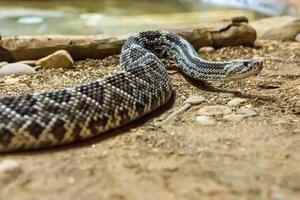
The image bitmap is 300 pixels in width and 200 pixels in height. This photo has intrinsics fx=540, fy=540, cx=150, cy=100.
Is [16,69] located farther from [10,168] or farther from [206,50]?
[10,168]

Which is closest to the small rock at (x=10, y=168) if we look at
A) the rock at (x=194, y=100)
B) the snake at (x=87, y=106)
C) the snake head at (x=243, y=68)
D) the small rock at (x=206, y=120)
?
the snake at (x=87, y=106)

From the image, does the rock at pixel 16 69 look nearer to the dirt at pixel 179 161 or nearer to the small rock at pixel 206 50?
the dirt at pixel 179 161

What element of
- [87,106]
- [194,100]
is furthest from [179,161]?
[194,100]

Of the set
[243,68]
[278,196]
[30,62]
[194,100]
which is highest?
[243,68]

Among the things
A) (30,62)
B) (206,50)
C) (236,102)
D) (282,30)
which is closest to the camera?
(236,102)

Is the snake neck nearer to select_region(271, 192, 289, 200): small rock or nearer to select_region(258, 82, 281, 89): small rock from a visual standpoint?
select_region(258, 82, 281, 89): small rock
